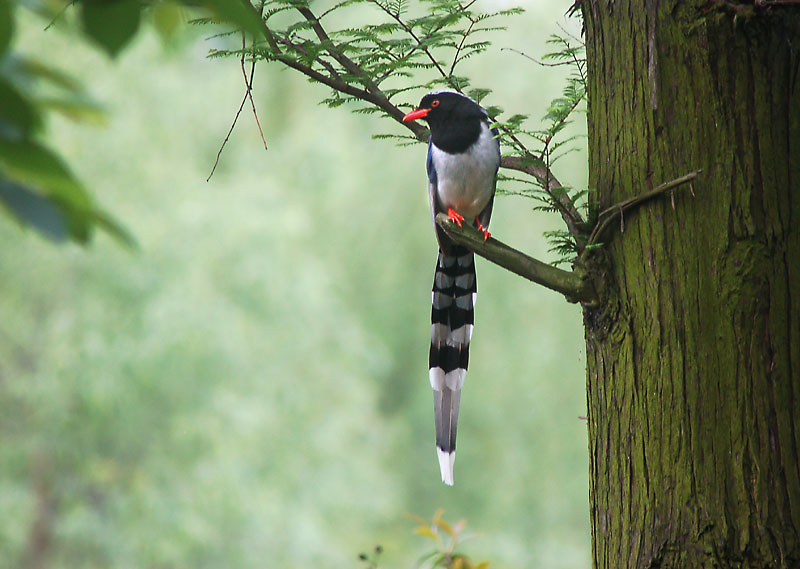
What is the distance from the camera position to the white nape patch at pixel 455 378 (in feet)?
6.72

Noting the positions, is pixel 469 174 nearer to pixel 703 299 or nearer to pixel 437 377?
pixel 437 377

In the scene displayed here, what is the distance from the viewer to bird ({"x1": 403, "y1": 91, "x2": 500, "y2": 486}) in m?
2.04

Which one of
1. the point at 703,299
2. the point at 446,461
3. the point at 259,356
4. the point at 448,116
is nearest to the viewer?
the point at 703,299

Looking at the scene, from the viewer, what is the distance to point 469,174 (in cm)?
239

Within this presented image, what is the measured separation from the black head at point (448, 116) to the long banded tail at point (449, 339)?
38cm

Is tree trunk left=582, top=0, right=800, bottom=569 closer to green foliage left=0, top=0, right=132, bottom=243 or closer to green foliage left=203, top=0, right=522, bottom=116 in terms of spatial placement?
green foliage left=203, top=0, right=522, bottom=116

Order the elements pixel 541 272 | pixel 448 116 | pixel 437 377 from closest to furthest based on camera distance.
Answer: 1. pixel 541 272
2. pixel 437 377
3. pixel 448 116

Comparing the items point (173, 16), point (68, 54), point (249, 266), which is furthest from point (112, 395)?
point (173, 16)

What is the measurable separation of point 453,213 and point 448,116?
1.01 ft

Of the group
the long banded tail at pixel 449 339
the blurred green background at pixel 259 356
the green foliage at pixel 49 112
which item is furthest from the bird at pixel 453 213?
the blurred green background at pixel 259 356

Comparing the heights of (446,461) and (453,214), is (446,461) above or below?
below

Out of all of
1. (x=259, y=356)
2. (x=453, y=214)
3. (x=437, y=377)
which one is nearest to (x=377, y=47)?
(x=453, y=214)

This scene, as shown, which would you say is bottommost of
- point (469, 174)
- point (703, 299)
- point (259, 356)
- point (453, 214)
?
point (703, 299)

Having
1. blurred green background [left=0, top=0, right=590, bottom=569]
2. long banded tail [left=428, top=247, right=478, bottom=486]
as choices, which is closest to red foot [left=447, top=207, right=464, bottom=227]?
long banded tail [left=428, top=247, right=478, bottom=486]
